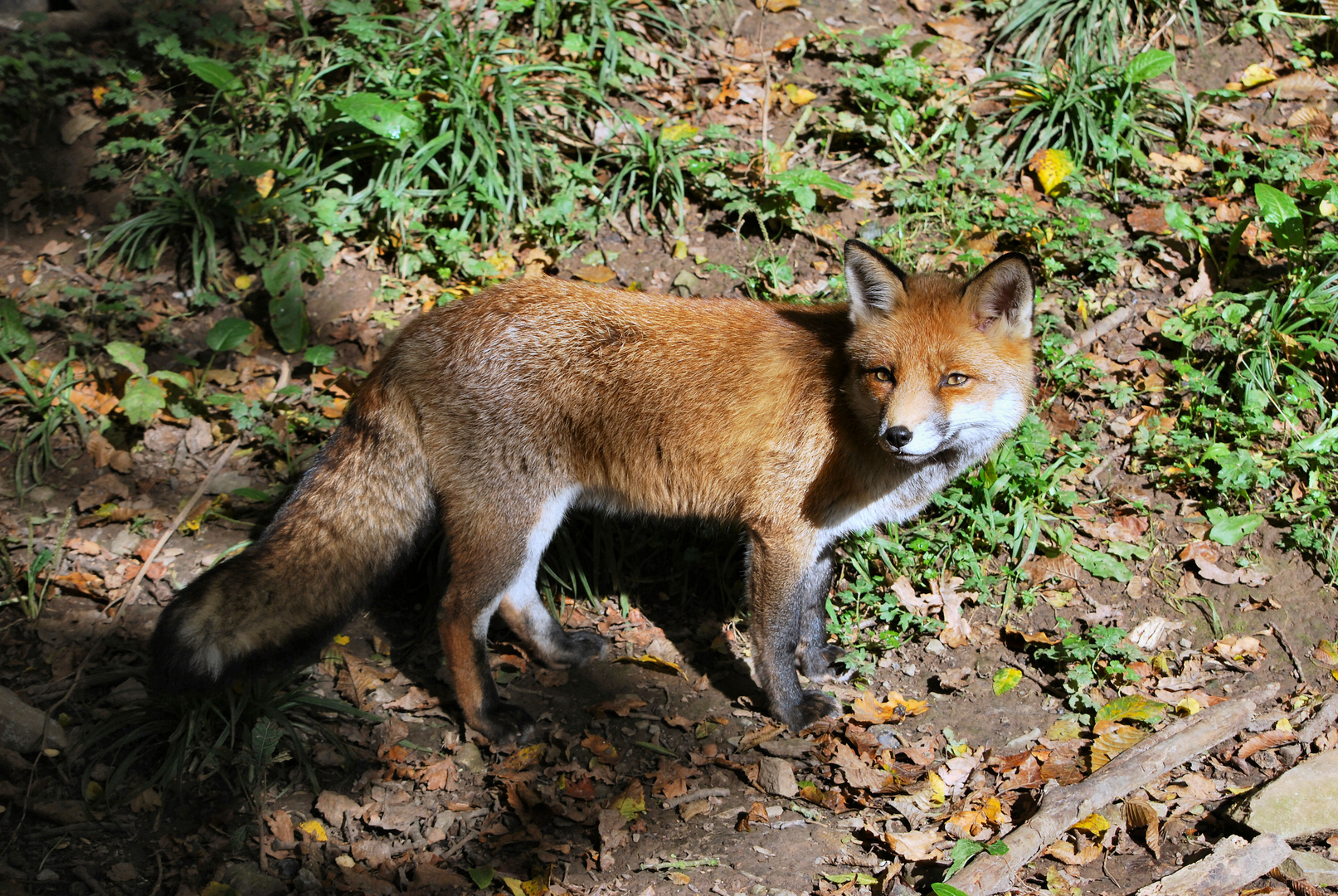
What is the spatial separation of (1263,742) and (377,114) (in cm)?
554

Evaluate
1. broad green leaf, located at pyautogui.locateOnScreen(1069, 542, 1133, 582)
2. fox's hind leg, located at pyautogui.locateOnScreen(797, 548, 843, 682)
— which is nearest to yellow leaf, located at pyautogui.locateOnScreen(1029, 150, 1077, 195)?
broad green leaf, located at pyautogui.locateOnScreen(1069, 542, 1133, 582)

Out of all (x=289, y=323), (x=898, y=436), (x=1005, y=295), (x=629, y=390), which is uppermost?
(x=1005, y=295)

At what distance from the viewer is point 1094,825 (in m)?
3.36

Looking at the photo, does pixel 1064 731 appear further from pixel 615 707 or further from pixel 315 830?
pixel 315 830

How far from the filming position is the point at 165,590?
14.4 feet

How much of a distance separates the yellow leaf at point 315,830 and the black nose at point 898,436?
8.67 ft

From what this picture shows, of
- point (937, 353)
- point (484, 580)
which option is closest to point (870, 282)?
point (937, 353)

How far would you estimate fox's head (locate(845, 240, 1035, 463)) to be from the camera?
3.28 meters

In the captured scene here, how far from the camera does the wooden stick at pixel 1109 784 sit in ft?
10.2

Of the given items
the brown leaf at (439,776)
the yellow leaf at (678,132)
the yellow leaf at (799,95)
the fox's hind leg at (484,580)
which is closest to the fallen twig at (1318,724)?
the fox's hind leg at (484,580)

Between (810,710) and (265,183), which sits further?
(265,183)

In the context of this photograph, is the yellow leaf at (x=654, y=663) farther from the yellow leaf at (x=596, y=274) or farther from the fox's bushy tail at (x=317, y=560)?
the yellow leaf at (x=596, y=274)

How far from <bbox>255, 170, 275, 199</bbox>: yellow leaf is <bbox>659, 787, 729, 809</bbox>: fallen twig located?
15.1 ft

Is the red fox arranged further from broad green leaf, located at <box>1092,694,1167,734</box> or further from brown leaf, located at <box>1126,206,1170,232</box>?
brown leaf, located at <box>1126,206,1170,232</box>
